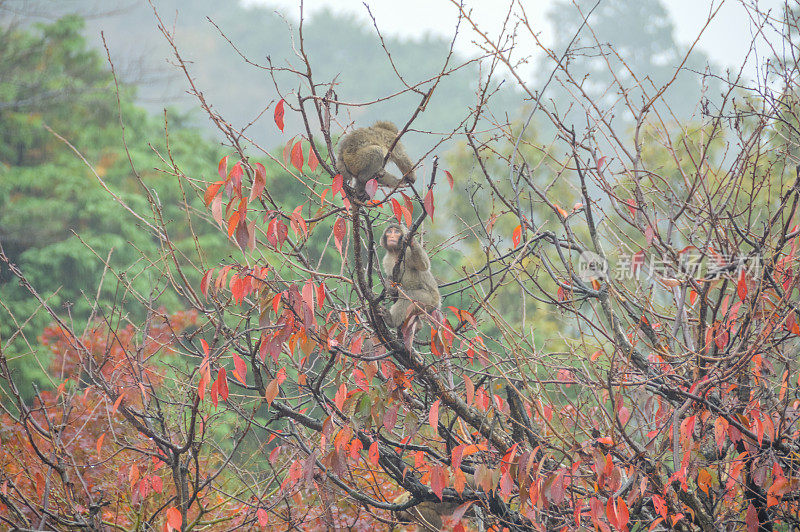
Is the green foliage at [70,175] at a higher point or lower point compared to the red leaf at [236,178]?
higher

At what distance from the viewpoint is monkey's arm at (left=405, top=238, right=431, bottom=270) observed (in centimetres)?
419

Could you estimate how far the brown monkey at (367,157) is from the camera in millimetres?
3916

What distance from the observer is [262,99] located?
2734cm

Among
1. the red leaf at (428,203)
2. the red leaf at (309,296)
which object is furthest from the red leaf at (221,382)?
the red leaf at (428,203)

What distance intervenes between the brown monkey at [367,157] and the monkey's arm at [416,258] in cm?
44

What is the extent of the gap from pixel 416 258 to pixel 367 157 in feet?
2.45

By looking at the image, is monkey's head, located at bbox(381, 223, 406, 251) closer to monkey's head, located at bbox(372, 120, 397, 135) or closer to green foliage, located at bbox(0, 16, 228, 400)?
monkey's head, located at bbox(372, 120, 397, 135)

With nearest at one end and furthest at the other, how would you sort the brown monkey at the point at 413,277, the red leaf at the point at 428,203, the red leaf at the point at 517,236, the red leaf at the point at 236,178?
the red leaf at the point at 236,178
the red leaf at the point at 428,203
the red leaf at the point at 517,236
the brown monkey at the point at 413,277

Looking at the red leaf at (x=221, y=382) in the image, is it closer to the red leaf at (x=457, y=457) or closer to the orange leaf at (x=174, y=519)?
the orange leaf at (x=174, y=519)

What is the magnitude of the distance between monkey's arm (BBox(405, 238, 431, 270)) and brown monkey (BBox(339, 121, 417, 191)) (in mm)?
443

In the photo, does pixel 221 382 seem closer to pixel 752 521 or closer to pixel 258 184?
pixel 258 184

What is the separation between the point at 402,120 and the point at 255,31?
10390mm

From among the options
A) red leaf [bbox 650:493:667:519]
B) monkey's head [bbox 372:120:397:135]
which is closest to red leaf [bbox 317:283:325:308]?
red leaf [bbox 650:493:667:519]

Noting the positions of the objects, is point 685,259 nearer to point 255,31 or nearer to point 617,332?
point 617,332
